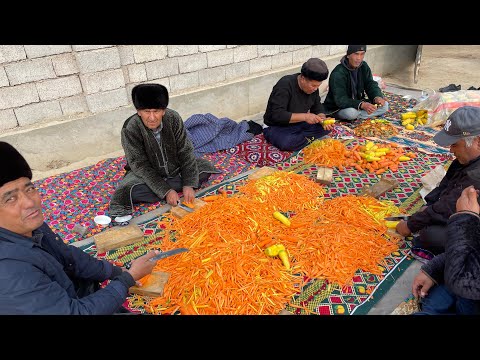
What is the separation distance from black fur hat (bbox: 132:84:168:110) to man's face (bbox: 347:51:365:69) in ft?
12.2

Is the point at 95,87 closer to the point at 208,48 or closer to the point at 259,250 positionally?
the point at 208,48

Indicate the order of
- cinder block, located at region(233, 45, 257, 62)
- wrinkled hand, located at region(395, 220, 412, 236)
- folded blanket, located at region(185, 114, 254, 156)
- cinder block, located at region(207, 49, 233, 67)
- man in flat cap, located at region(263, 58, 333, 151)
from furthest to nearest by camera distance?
cinder block, located at region(233, 45, 257, 62), cinder block, located at region(207, 49, 233, 67), folded blanket, located at region(185, 114, 254, 156), man in flat cap, located at region(263, 58, 333, 151), wrinkled hand, located at region(395, 220, 412, 236)

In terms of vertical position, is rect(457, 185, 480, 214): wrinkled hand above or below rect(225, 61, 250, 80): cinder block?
below

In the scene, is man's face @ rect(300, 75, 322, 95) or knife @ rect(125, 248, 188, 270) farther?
man's face @ rect(300, 75, 322, 95)

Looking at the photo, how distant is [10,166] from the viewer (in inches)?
64.3

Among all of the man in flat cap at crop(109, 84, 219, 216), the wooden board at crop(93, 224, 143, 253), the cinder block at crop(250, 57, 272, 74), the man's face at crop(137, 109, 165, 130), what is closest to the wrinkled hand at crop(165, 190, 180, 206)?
the man in flat cap at crop(109, 84, 219, 216)

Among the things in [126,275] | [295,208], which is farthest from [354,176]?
[126,275]

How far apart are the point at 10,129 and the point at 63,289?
12.6 ft

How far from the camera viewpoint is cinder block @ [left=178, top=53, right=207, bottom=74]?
583cm

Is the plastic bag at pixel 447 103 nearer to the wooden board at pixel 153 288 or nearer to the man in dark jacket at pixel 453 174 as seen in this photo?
the man in dark jacket at pixel 453 174

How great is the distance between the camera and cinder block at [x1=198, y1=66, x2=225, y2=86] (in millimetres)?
6152

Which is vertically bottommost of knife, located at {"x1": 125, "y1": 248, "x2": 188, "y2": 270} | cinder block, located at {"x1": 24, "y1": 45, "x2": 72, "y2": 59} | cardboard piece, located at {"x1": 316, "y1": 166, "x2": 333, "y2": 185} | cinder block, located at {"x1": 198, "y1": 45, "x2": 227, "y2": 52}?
cardboard piece, located at {"x1": 316, "y1": 166, "x2": 333, "y2": 185}

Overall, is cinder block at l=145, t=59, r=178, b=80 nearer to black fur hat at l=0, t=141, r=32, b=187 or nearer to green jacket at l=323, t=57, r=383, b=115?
green jacket at l=323, t=57, r=383, b=115

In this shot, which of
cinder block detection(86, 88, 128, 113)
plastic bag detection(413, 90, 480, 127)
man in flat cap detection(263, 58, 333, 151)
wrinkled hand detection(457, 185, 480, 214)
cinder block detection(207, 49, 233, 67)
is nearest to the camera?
wrinkled hand detection(457, 185, 480, 214)
